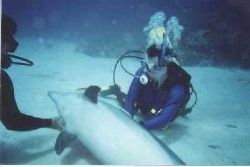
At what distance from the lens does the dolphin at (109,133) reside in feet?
9.25

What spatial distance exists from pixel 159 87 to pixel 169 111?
1.63 ft

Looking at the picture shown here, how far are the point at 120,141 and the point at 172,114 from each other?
3.25 feet

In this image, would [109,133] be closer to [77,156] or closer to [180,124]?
[77,156]

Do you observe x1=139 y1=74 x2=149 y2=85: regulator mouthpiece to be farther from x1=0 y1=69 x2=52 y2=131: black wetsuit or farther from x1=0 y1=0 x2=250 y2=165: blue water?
x1=0 y1=69 x2=52 y2=131: black wetsuit

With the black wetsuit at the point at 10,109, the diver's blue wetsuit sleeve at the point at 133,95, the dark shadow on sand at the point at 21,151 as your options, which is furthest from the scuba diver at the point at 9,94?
the diver's blue wetsuit sleeve at the point at 133,95

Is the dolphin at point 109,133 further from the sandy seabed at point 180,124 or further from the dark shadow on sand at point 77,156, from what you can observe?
the sandy seabed at point 180,124

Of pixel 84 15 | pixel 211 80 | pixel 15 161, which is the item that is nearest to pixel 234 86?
pixel 211 80

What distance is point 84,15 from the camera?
169ft

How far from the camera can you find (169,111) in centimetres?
365

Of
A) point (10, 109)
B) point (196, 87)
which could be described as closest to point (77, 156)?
point (10, 109)

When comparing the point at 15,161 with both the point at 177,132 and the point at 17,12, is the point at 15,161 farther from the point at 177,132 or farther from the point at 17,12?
the point at 17,12

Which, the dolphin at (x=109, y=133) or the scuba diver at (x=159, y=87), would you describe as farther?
the scuba diver at (x=159, y=87)

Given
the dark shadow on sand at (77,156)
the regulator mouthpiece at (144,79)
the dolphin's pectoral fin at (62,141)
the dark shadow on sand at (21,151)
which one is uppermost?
the regulator mouthpiece at (144,79)

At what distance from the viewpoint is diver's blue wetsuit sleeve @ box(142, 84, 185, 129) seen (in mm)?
3622
